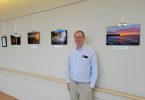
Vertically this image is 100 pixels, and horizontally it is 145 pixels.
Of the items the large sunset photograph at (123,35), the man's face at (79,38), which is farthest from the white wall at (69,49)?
the man's face at (79,38)

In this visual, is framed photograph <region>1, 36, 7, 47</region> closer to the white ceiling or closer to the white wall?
the white wall

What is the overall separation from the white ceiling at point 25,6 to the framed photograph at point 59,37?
0.49 m

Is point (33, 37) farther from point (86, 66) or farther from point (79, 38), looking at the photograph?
point (86, 66)

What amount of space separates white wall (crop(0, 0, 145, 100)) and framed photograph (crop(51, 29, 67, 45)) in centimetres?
9

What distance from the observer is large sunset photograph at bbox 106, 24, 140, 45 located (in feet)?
7.52

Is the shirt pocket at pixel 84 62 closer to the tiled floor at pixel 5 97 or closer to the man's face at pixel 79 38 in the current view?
the man's face at pixel 79 38

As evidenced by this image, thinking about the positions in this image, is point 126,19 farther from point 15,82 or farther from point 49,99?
point 15,82

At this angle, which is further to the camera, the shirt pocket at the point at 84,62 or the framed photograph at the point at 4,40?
the framed photograph at the point at 4,40

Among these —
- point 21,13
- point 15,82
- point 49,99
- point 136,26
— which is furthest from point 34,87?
point 136,26

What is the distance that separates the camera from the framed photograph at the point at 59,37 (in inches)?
128

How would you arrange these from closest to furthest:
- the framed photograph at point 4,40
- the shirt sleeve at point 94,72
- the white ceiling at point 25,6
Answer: the shirt sleeve at point 94,72, the white ceiling at point 25,6, the framed photograph at point 4,40

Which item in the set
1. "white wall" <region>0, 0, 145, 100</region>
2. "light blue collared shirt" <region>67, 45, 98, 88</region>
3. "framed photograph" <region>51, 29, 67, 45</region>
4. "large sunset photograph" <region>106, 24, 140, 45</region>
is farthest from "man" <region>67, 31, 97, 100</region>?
"framed photograph" <region>51, 29, 67, 45</region>

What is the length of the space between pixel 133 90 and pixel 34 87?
7.89 feet

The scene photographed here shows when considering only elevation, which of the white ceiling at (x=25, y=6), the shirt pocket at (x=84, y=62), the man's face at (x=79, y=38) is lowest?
the shirt pocket at (x=84, y=62)
